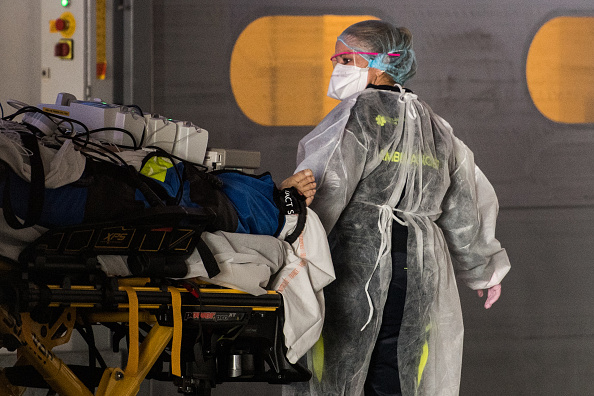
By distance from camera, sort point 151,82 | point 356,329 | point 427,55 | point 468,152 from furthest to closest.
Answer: point 427,55
point 151,82
point 468,152
point 356,329

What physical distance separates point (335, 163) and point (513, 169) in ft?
5.86

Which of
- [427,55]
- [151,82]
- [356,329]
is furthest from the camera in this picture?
[427,55]

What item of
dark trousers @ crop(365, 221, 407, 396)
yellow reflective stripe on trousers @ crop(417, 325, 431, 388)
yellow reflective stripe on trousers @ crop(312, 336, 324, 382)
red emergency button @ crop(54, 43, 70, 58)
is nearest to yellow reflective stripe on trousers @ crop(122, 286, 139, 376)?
yellow reflective stripe on trousers @ crop(312, 336, 324, 382)

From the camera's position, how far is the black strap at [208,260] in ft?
5.23

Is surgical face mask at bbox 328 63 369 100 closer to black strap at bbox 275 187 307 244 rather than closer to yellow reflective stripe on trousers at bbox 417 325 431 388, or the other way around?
black strap at bbox 275 187 307 244

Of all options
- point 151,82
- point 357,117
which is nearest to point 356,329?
point 357,117

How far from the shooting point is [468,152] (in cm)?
251

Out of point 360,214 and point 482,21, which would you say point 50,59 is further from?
point 482,21

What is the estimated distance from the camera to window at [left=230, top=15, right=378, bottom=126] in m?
3.35

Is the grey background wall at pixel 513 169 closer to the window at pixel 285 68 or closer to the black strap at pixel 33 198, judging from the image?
the window at pixel 285 68

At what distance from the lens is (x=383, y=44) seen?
92.7 inches

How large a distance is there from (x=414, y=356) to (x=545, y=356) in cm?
178

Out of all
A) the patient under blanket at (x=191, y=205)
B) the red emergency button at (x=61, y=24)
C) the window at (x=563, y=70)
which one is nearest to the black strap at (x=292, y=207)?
the patient under blanket at (x=191, y=205)

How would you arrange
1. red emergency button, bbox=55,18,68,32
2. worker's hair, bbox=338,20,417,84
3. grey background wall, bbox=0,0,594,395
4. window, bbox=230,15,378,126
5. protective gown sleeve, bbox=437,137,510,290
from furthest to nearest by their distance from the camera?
grey background wall, bbox=0,0,594,395, window, bbox=230,15,378,126, red emergency button, bbox=55,18,68,32, protective gown sleeve, bbox=437,137,510,290, worker's hair, bbox=338,20,417,84
